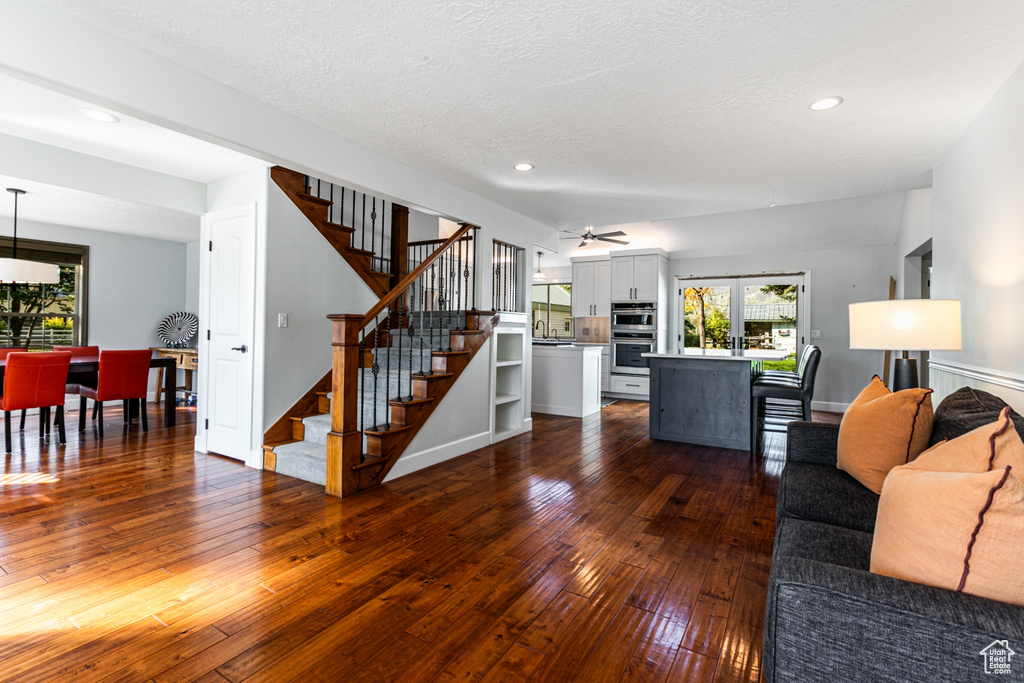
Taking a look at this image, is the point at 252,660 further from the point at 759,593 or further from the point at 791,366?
the point at 791,366

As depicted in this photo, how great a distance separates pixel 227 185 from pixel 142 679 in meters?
3.89

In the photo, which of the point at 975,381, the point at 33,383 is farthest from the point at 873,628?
the point at 33,383

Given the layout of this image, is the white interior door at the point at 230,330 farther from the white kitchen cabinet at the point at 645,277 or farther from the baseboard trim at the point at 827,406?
the baseboard trim at the point at 827,406

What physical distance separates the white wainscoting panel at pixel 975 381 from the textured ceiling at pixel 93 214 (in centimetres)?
623

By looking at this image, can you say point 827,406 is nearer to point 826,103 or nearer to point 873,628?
point 826,103

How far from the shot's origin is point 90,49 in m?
2.13

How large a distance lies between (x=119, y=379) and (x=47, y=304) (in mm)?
2756

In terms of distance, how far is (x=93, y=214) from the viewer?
577 cm

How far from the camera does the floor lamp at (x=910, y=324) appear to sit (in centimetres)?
254

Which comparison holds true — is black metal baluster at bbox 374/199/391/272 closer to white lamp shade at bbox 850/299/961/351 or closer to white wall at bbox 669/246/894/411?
white lamp shade at bbox 850/299/961/351

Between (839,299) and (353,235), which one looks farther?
(839,299)

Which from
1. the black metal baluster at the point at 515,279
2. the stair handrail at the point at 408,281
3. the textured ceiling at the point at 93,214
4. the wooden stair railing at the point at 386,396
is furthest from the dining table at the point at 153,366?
the black metal baluster at the point at 515,279

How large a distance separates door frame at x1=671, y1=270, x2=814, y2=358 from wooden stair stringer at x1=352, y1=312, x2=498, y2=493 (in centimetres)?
456

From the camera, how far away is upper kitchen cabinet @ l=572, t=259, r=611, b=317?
8477mm
